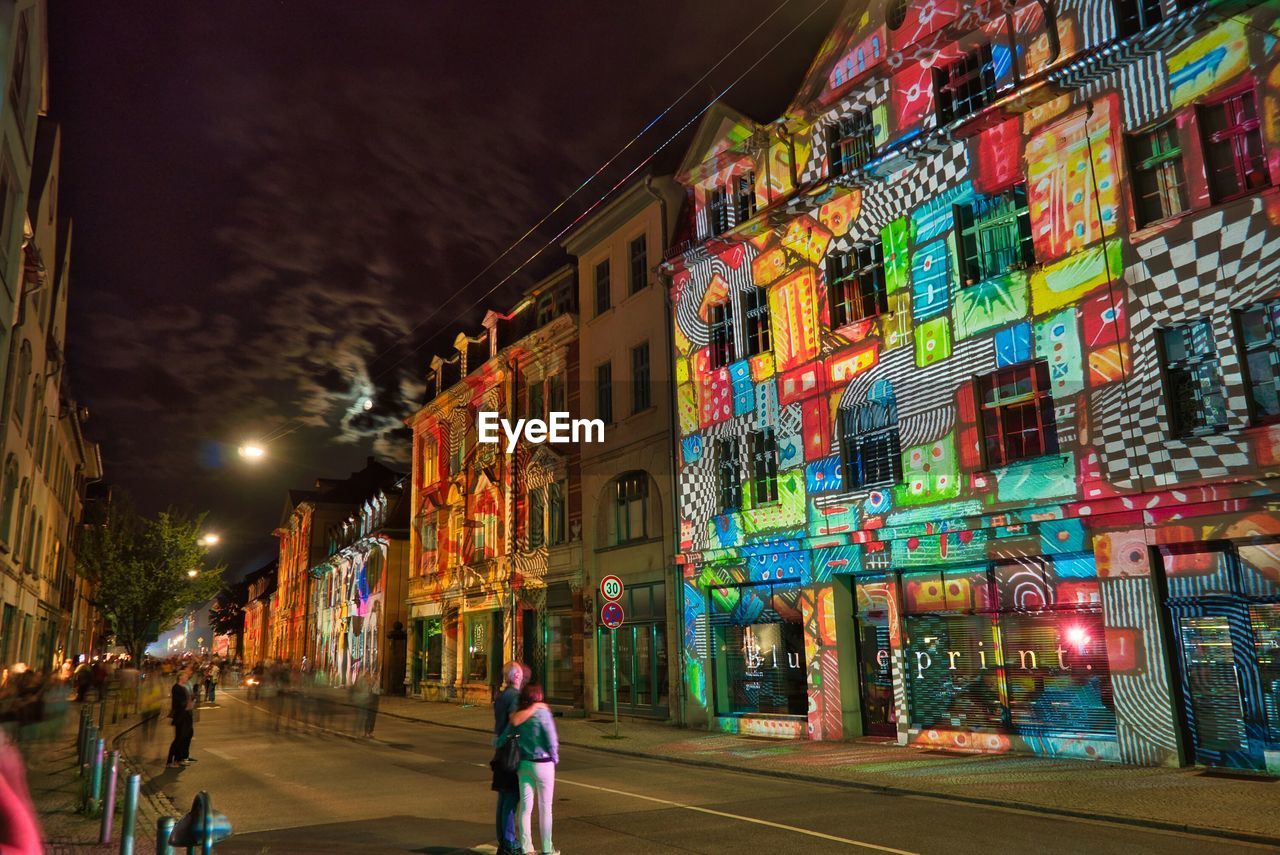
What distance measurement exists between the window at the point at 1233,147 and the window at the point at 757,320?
967 centimetres

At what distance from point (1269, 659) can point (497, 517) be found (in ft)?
83.1

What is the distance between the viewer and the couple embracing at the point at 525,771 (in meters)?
8.30

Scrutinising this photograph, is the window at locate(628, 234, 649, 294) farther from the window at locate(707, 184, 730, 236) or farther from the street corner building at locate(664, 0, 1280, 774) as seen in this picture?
the street corner building at locate(664, 0, 1280, 774)

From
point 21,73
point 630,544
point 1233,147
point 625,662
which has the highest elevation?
point 21,73

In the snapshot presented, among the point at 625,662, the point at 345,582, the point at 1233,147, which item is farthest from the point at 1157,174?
the point at 345,582

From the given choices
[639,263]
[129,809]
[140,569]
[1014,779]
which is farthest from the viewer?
[140,569]

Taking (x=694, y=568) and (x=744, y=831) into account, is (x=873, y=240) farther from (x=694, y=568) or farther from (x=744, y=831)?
(x=744, y=831)

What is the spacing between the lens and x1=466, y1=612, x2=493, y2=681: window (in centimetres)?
3431

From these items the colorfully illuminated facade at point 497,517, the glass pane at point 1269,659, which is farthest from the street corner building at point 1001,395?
the colorfully illuminated facade at point 497,517

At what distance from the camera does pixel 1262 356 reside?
1312 centimetres

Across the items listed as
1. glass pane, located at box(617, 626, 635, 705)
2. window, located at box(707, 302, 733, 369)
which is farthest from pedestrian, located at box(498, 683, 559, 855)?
glass pane, located at box(617, 626, 635, 705)

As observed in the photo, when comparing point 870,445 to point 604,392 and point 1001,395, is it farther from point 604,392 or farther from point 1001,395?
point 604,392

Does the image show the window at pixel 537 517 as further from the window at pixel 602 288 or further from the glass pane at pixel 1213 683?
the glass pane at pixel 1213 683

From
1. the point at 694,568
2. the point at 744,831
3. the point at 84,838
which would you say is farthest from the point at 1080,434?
the point at 84,838
